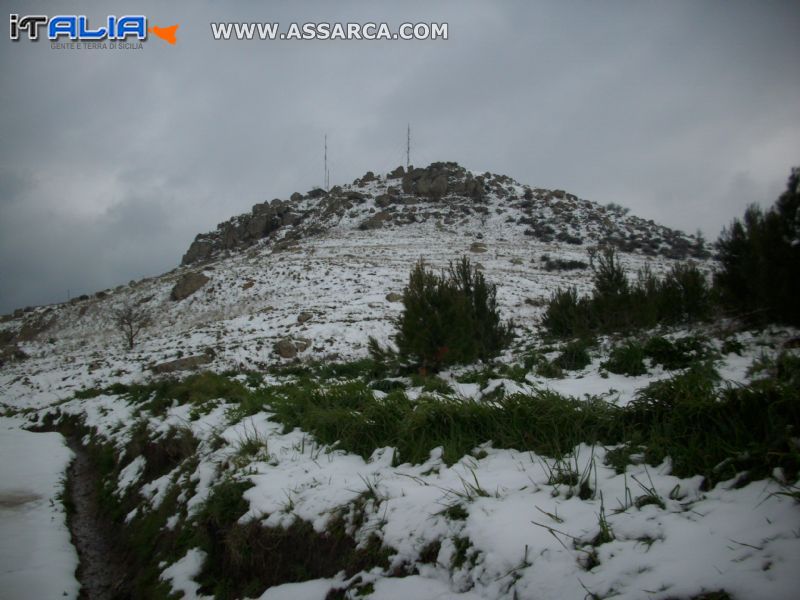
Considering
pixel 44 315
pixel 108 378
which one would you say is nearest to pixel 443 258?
pixel 108 378

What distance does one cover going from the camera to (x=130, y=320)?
22531 millimetres

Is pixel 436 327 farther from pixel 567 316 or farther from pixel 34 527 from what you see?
pixel 34 527

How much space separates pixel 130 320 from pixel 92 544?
21668mm

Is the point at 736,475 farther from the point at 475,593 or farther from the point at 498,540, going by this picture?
the point at 475,593

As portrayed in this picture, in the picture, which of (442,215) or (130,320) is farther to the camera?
(442,215)

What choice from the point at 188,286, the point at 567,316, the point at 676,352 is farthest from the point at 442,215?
the point at 676,352

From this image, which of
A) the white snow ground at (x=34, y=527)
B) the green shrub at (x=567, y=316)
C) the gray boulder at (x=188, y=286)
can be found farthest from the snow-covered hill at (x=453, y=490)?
the gray boulder at (x=188, y=286)

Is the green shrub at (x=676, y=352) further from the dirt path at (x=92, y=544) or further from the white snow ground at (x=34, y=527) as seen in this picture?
the white snow ground at (x=34, y=527)

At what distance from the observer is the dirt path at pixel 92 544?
3930mm

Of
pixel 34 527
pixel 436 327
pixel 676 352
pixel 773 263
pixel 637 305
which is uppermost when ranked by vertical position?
pixel 773 263

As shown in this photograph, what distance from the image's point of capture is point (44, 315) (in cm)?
3406

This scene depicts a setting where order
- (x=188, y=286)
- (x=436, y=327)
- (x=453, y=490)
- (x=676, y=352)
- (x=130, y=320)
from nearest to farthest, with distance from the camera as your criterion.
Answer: (x=453, y=490) → (x=676, y=352) → (x=436, y=327) → (x=130, y=320) → (x=188, y=286)

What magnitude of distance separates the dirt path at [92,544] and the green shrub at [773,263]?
36.5 feet

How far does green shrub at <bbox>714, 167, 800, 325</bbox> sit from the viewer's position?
7086 millimetres
